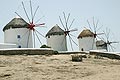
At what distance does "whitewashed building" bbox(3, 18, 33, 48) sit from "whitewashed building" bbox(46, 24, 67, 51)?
6847mm

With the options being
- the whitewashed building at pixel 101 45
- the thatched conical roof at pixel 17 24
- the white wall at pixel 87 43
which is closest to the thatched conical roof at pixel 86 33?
the white wall at pixel 87 43

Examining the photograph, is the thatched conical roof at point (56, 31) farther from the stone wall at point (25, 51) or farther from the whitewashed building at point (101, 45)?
the whitewashed building at point (101, 45)

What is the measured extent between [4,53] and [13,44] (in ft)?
25.4

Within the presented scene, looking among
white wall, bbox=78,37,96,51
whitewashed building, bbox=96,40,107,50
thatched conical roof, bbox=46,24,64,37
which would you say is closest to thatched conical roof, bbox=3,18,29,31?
thatched conical roof, bbox=46,24,64,37

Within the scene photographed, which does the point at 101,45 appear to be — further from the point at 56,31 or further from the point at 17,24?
the point at 17,24

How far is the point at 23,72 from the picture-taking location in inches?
522

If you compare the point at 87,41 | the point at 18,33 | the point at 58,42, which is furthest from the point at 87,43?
the point at 18,33

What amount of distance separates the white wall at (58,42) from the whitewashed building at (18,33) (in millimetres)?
A: 6941

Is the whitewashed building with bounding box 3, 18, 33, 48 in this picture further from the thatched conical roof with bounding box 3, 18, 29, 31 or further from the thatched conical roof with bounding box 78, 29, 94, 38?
the thatched conical roof with bounding box 78, 29, 94, 38

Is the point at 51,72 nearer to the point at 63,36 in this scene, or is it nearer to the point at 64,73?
the point at 64,73

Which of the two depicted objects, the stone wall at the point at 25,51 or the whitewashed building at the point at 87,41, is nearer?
the stone wall at the point at 25,51

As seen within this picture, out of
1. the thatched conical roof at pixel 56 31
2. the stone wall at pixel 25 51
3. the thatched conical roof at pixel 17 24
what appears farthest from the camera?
the thatched conical roof at pixel 56 31

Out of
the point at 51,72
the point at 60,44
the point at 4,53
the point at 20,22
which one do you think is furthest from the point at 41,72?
the point at 60,44

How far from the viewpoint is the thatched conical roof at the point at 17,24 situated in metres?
30.8
